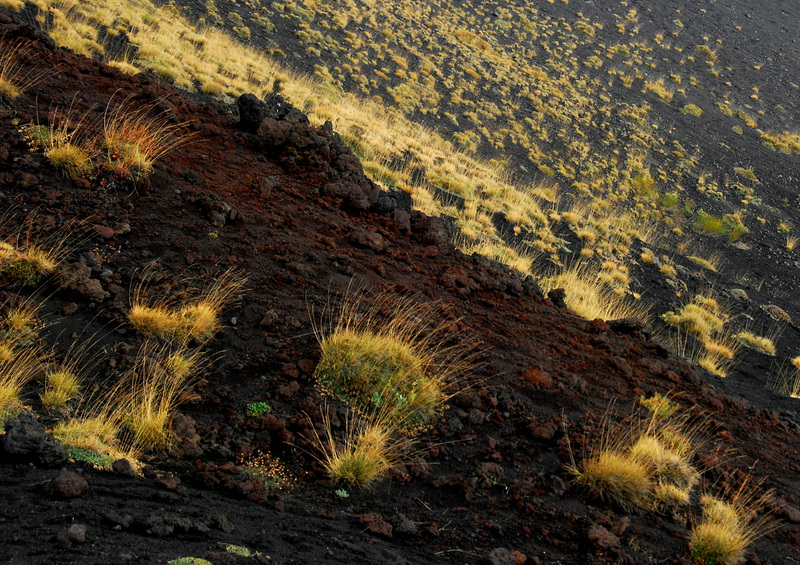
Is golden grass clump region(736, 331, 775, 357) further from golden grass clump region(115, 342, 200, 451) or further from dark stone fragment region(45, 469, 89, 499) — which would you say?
dark stone fragment region(45, 469, 89, 499)

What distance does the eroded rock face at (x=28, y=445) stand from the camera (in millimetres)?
2645

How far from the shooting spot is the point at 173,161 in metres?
6.49

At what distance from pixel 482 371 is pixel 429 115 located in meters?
17.9

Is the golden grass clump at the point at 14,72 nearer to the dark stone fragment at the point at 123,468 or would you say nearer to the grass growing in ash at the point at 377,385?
the grass growing in ash at the point at 377,385

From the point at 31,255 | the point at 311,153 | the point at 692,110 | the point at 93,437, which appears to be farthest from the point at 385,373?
the point at 692,110

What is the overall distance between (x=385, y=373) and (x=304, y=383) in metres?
0.64

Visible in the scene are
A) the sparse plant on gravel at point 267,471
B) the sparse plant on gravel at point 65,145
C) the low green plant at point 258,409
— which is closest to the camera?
the sparse plant on gravel at point 267,471

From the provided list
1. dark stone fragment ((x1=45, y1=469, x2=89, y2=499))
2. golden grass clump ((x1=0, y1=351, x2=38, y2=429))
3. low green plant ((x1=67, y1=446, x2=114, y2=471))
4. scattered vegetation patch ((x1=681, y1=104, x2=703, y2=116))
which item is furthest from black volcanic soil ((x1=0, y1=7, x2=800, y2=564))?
scattered vegetation patch ((x1=681, y1=104, x2=703, y2=116))

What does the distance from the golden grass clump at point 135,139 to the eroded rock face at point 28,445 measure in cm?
359

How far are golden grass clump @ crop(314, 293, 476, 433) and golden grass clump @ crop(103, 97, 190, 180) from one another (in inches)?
114

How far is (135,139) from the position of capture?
19.8 ft

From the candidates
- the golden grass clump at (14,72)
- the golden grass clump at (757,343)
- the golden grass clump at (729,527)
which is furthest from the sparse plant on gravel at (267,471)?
the golden grass clump at (757,343)

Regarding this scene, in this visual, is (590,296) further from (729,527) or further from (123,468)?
(123,468)

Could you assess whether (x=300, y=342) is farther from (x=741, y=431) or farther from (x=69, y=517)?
(x=741, y=431)
